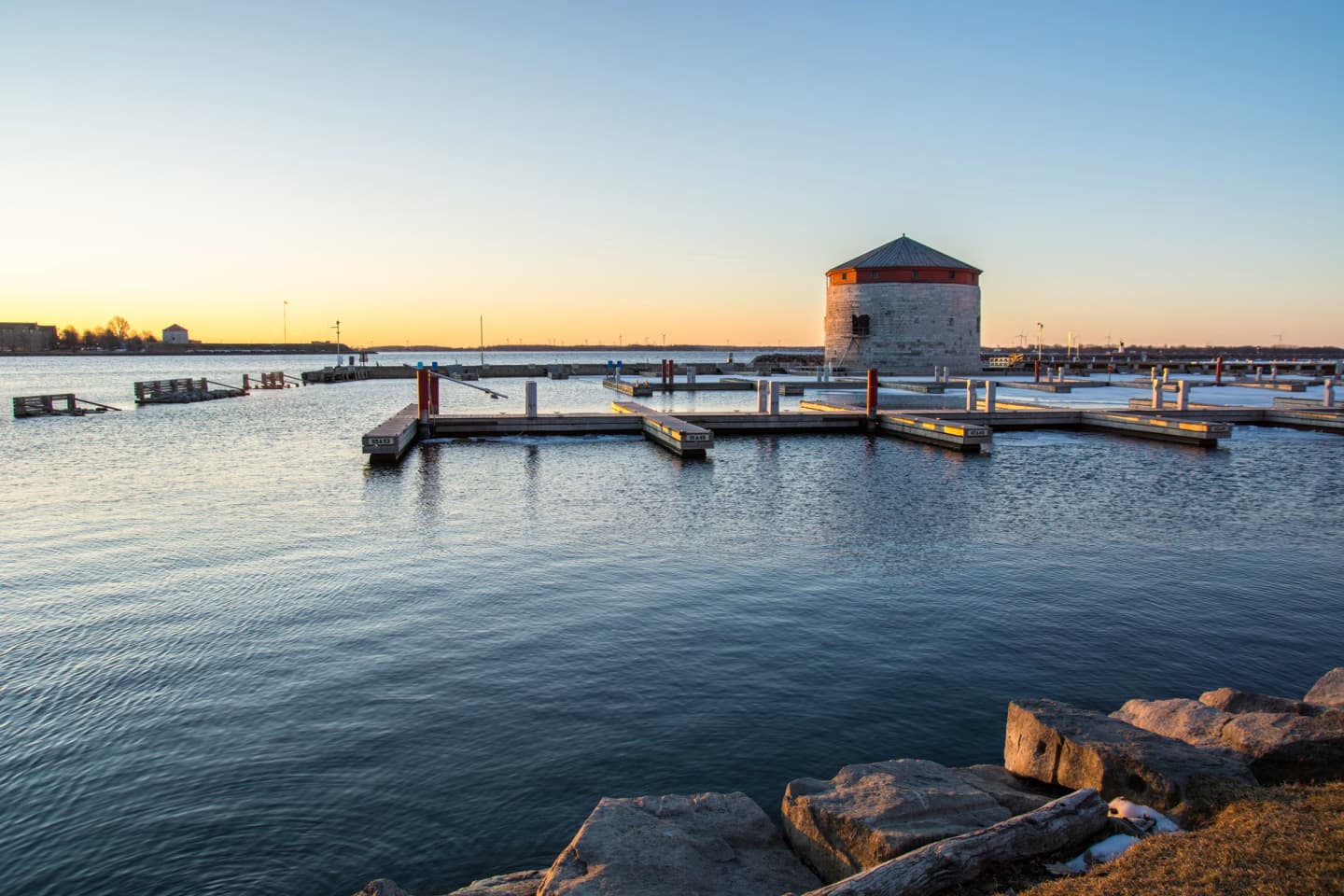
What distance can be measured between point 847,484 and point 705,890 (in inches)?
524

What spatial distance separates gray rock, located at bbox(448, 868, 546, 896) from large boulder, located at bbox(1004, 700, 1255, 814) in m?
3.04

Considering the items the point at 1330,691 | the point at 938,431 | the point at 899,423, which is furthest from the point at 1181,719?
the point at 899,423

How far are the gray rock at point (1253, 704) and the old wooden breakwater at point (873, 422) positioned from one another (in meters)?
15.5

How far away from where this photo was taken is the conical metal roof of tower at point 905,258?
5622cm

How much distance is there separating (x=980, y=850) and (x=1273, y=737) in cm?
234

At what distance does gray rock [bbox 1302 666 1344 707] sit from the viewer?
5820 mm

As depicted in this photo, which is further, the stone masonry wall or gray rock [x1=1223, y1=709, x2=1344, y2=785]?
the stone masonry wall

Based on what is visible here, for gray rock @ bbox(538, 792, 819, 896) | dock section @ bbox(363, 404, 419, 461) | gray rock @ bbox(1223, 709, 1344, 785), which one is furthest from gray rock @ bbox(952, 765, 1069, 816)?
dock section @ bbox(363, 404, 419, 461)

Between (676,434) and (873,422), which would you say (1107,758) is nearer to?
(676,434)

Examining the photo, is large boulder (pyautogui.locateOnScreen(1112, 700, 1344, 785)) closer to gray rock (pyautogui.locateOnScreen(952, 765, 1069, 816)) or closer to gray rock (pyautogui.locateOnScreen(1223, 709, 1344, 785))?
gray rock (pyautogui.locateOnScreen(1223, 709, 1344, 785))

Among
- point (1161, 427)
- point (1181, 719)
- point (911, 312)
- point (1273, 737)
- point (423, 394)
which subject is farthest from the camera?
point (911, 312)

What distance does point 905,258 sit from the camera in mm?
56531

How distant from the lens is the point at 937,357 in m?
56.6

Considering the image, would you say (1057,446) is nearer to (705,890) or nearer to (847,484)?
(847,484)
